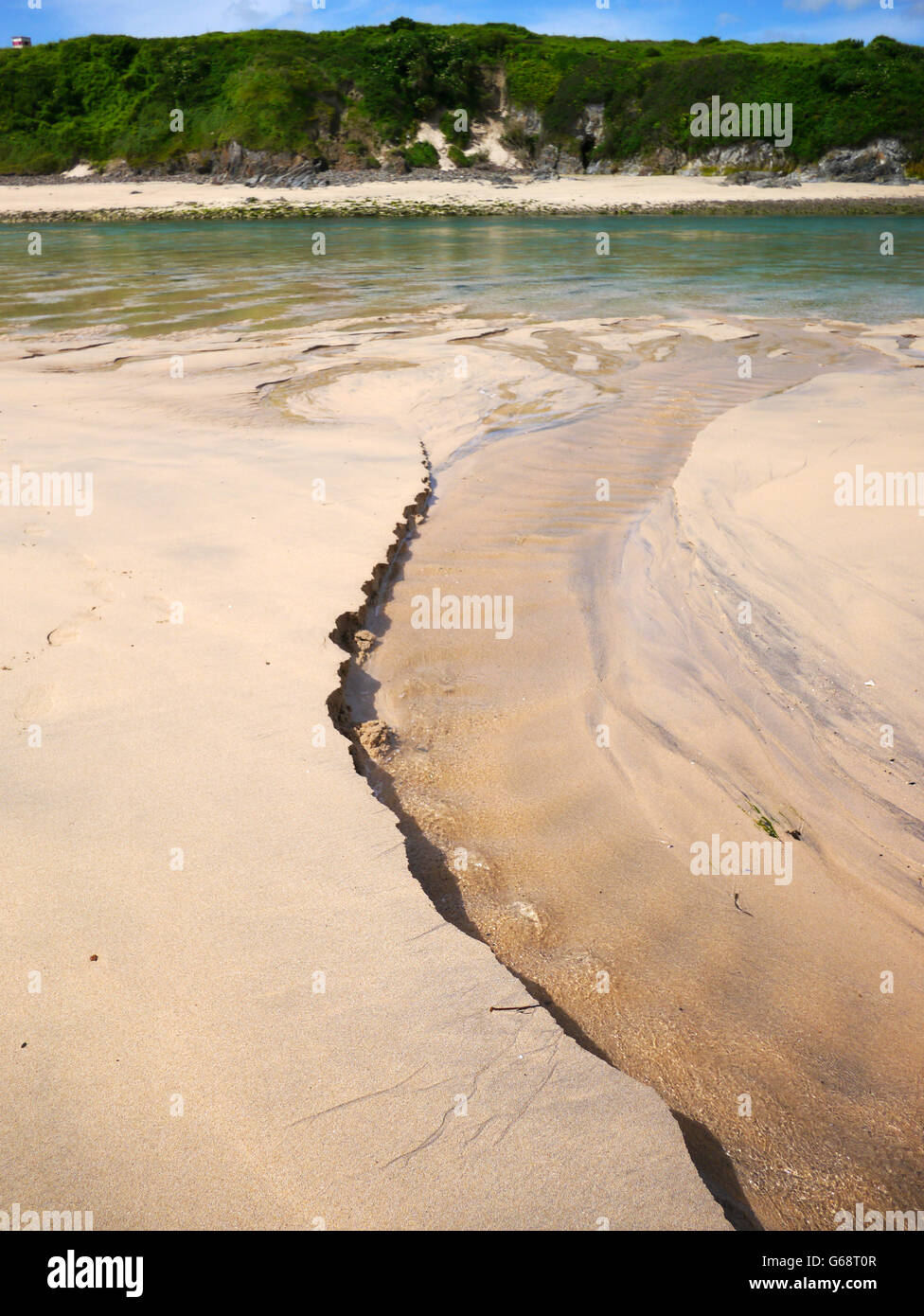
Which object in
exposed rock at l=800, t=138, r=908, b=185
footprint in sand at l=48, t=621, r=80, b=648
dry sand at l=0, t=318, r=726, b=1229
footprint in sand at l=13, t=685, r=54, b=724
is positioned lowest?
dry sand at l=0, t=318, r=726, b=1229

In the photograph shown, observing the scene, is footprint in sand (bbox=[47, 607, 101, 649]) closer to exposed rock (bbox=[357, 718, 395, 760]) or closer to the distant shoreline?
exposed rock (bbox=[357, 718, 395, 760])

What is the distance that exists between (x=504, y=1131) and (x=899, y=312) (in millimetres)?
11748

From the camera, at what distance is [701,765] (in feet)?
9.84

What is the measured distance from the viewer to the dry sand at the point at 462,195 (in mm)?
28828

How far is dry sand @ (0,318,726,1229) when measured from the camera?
5.05ft

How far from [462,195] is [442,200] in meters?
1.59

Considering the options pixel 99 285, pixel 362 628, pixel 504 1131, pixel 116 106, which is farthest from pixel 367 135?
pixel 504 1131

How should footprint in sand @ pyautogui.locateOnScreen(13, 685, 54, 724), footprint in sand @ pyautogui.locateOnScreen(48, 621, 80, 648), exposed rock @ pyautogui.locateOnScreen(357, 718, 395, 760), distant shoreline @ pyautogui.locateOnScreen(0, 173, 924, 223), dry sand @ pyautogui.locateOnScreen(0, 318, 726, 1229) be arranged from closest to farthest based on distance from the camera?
dry sand @ pyautogui.locateOnScreen(0, 318, 726, 1229)
footprint in sand @ pyautogui.locateOnScreen(13, 685, 54, 724)
exposed rock @ pyautogui.locateOnScreen(357, 718, 395, 760)
footprint in sand @ pyautogui.locateOnScreen(48, 621, 80, 648)
distant shoreline @ pyautogui.locateOnScreen(0, 173, 924, 223)

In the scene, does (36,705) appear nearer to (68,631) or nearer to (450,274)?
(68,631)

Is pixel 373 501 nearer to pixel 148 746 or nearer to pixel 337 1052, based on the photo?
pixel 148 746

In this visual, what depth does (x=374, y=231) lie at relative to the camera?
22.7m

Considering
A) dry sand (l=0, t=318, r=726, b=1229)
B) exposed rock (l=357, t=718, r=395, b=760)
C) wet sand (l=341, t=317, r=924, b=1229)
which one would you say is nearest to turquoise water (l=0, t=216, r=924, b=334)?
wet sand (l=341, t=317, r=924, b=1229)

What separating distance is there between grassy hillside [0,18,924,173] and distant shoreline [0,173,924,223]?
339 cm

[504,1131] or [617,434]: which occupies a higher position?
[617,434]
